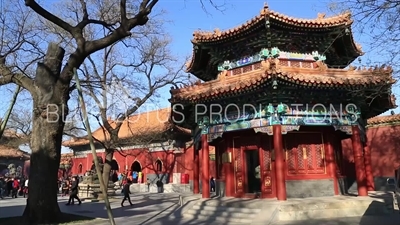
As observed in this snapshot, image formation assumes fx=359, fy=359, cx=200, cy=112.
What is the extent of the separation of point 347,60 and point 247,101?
5180 mm

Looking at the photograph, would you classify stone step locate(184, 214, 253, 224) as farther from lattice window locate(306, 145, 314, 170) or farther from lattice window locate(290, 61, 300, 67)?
lattice window locate(290, 61, 300, 67)

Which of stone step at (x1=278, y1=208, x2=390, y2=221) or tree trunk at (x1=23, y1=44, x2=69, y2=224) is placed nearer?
tree trunk at (x1=23, y1=44, x2=69, y2=224)

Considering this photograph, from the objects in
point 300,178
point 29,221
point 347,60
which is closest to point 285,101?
point 300,178

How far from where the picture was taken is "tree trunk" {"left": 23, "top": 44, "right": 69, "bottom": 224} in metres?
8.96

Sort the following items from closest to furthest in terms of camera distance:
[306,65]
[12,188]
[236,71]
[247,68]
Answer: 1. [306,65]
2. [247,68]
3. [236,71]
4. [12,188]

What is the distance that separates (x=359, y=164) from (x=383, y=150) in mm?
8450

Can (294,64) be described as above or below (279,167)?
above

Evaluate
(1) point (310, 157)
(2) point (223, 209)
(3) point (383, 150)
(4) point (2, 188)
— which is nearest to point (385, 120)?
(3) point (383, 150)

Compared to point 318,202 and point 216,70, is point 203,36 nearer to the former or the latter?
point 216,70

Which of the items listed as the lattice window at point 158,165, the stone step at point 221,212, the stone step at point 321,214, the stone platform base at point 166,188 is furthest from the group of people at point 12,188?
the stone step at point 321,214

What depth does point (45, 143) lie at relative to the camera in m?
9.12

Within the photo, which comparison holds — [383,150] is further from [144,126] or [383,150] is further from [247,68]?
[144,126]

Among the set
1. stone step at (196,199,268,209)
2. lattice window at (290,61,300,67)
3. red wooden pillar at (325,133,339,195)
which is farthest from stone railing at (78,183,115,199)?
lattice window at (290,61,300,67)

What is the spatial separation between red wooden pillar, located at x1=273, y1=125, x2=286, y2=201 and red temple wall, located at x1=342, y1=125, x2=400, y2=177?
874 cm
